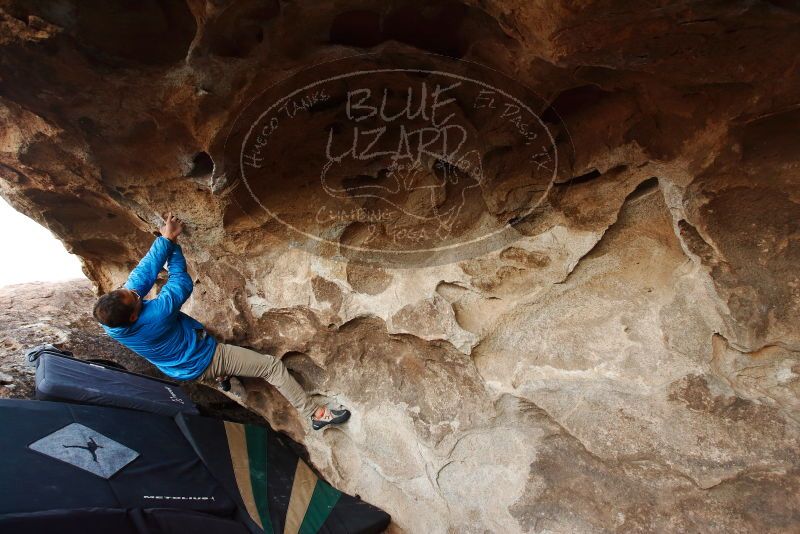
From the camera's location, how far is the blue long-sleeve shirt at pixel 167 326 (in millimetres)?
2359

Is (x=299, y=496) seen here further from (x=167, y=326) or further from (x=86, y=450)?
(x=167, y=326)

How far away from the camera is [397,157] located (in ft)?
7.00

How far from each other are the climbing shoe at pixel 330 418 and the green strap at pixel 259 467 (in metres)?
0.45

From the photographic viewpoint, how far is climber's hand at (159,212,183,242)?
7.90 feet

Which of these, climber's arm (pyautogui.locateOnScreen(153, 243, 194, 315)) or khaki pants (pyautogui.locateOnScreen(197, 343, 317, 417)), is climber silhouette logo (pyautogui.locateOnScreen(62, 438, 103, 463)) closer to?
khaki pants (pyautogui.locateOnScreen(197, 343, 317, 417))

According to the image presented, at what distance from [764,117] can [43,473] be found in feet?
10.2

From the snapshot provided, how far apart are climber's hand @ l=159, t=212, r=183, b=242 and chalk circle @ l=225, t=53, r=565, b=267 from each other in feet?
1.58

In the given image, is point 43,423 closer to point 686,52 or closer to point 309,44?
point 309,44

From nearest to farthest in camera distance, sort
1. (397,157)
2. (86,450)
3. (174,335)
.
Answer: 1. (397,157)
2. (86,450)
3. (174,335)

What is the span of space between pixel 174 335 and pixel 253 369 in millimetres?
470

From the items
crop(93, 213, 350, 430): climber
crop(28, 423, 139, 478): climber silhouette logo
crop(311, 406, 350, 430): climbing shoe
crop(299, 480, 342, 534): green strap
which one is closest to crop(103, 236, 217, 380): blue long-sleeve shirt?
crop(93, 213, 350, 430): climber

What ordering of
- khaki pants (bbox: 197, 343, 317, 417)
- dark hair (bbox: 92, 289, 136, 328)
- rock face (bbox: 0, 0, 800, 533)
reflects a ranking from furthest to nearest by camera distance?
khaki pants (bbox: 197, 343, 317, 417)
dark hair (bbox: 92, 289, 136, 328)
rock face (bbox: 0, 0, 800, 533)

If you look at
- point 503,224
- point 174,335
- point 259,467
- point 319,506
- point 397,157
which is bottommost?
point 319,506

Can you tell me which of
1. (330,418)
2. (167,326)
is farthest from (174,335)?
(330,418)
